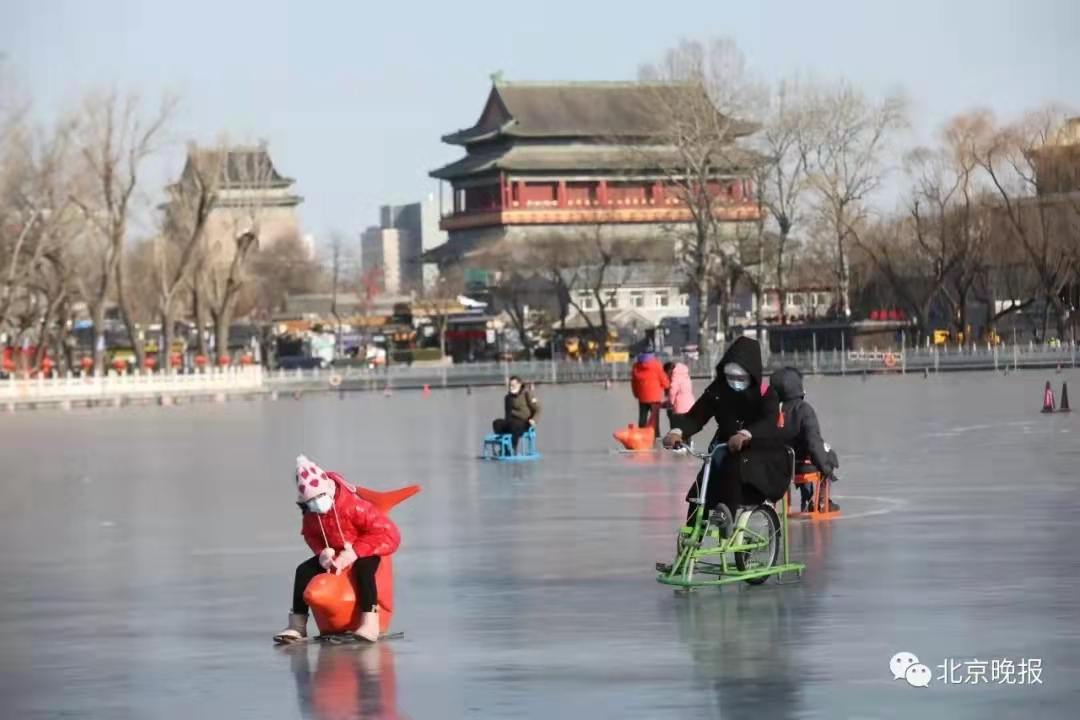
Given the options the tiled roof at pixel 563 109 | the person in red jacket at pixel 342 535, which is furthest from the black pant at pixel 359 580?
the tiled roof at pixel 563 109

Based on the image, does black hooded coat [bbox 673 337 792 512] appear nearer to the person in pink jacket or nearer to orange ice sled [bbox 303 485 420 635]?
orange ice sled [bbox 303 485 420 635]

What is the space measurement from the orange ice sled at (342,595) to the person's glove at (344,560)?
0.11 metres

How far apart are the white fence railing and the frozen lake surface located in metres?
38.5

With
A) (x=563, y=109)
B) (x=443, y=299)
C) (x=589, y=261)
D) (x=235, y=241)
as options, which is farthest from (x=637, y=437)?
(x=563, y=109)

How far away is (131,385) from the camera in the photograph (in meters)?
68.6

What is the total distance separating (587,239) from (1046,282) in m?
33.0

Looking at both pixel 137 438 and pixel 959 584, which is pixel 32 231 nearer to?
pixel 137 438

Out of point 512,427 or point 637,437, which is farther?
point 637,437

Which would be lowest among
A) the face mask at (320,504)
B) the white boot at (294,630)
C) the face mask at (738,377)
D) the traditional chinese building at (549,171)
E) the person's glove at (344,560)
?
the white boot at (294,630)

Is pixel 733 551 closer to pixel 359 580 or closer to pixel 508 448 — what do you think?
pixel 359 580

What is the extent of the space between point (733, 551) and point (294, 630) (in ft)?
8.18

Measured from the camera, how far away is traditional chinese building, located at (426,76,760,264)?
4606 inches

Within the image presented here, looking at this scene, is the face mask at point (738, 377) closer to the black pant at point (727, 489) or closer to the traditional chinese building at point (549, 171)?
the black pant at point (727, 489)

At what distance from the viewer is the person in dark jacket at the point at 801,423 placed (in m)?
16.4
